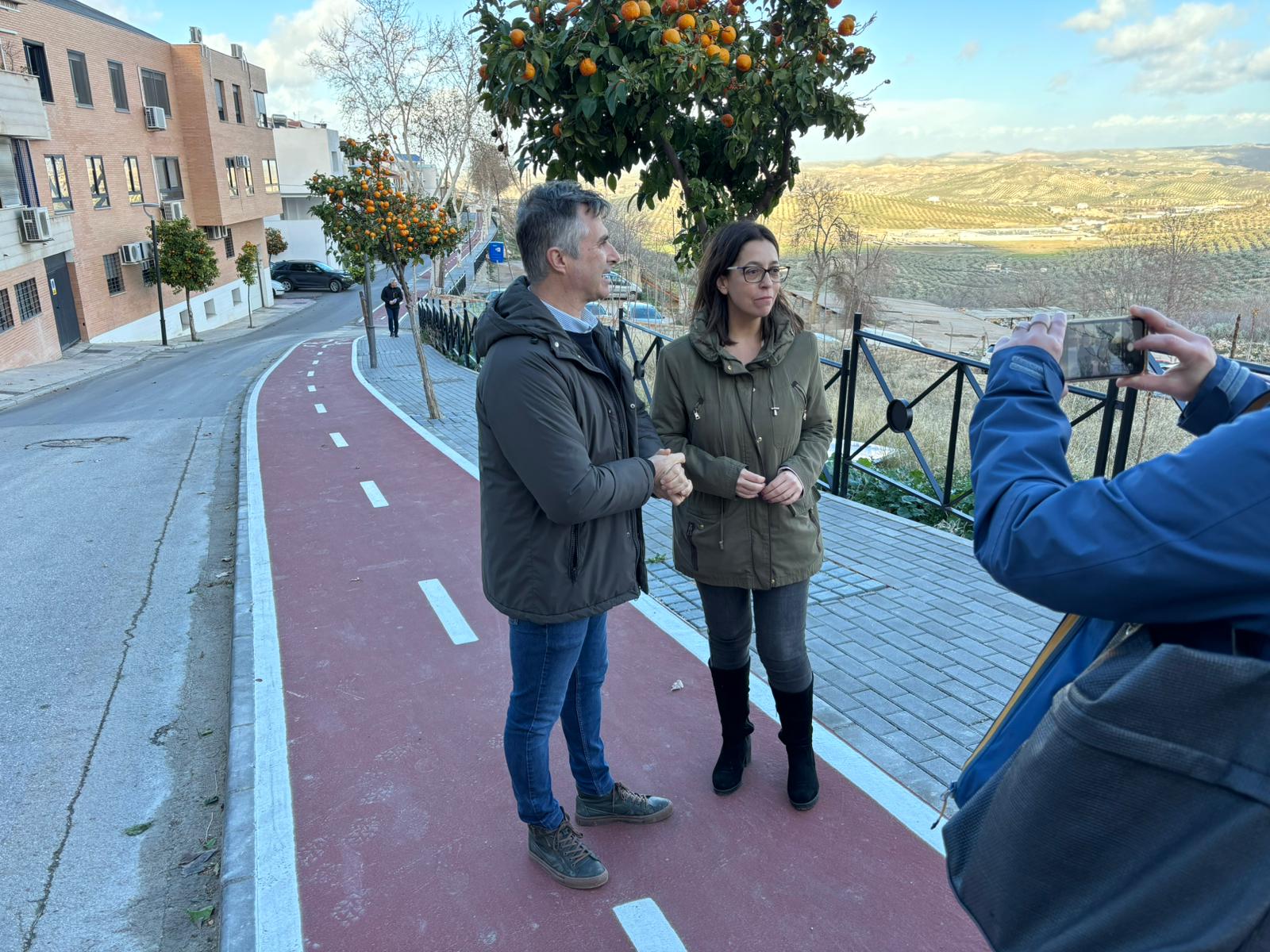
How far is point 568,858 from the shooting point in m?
2.90

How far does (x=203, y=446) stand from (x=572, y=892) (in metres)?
10.9

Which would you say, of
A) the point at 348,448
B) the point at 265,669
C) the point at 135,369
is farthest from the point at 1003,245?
the point at 265,669

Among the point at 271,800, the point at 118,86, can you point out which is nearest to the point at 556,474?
the point at 271,800

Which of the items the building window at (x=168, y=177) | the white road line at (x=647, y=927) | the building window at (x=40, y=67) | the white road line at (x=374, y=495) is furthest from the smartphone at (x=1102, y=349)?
the building window at (x=168, y=177)

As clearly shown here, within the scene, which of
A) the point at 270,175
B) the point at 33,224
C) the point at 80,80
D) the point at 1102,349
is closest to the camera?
the point at 1102,349

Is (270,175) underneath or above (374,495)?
above

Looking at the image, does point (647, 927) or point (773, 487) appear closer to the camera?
point (647, 927)

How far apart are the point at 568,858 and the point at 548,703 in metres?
0.60

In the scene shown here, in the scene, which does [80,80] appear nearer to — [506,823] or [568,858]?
[506,823]

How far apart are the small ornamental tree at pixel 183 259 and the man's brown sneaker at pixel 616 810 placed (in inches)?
1274

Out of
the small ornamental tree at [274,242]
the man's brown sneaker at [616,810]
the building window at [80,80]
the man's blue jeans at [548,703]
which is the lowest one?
the man's brown sneaker at [616,810]

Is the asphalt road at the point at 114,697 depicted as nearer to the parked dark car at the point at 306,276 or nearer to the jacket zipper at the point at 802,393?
the jacket zipper at the point at 802,393

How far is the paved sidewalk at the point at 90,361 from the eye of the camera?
19.6 m

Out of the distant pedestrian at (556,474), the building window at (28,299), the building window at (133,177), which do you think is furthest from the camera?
the building window at (133,177)
